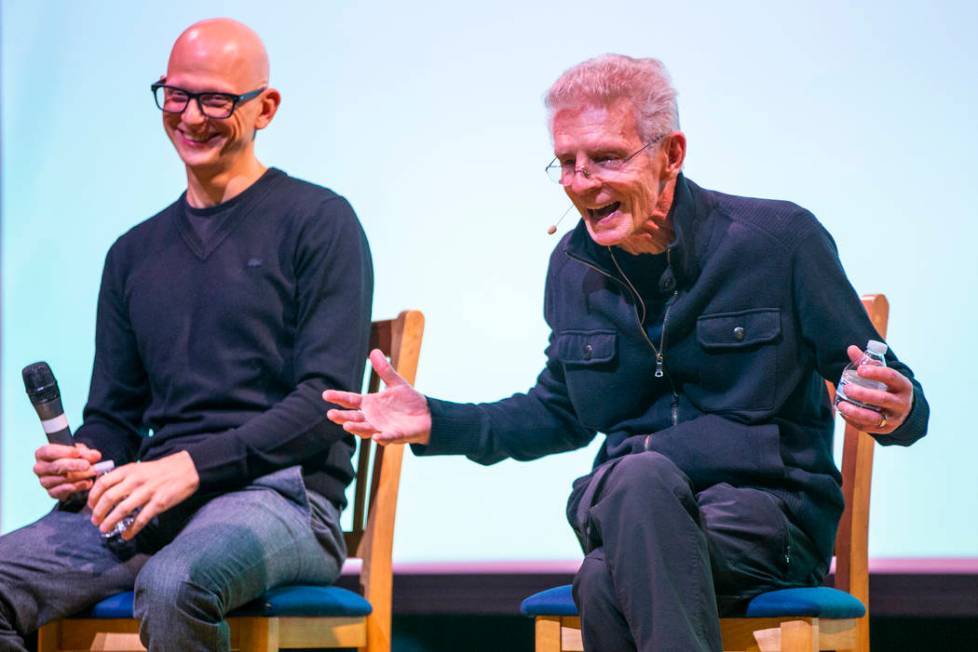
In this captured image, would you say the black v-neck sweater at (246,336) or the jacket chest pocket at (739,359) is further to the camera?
the black v-neck sweater at (246,336)

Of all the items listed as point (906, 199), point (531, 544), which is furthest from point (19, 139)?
point (906, 199)

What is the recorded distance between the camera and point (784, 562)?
2.00 m

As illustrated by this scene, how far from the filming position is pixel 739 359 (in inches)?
83.3

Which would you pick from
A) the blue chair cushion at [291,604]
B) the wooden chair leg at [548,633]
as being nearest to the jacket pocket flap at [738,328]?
the wooden chair leg at [548,633]

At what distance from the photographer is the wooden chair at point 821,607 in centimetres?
193

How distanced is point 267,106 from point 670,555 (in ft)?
4.69

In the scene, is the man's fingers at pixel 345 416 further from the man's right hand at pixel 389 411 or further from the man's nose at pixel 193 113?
the man's nose at pixel 193 113

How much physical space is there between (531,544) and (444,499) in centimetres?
23

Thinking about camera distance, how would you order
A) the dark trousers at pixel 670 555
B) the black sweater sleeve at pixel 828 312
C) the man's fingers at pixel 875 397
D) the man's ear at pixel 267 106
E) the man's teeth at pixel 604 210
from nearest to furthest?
the dark trousers at pixel 670 555
the man's fingers at pixel 875 397
the black sweater sleeve at pixel 828 312
the man's teeth at pixel 604 210
the man's ear at pixel 267 106

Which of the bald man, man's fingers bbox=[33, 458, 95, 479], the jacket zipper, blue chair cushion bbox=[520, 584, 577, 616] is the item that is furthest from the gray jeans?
the jacket zipper

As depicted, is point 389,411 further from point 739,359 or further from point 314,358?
point 739,359

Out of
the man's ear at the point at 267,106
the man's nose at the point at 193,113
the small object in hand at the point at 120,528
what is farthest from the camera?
the man's ear at the point at 267,106

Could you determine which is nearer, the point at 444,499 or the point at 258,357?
the point at 258,357

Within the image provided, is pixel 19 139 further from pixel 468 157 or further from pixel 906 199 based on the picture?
pixel 906 199
